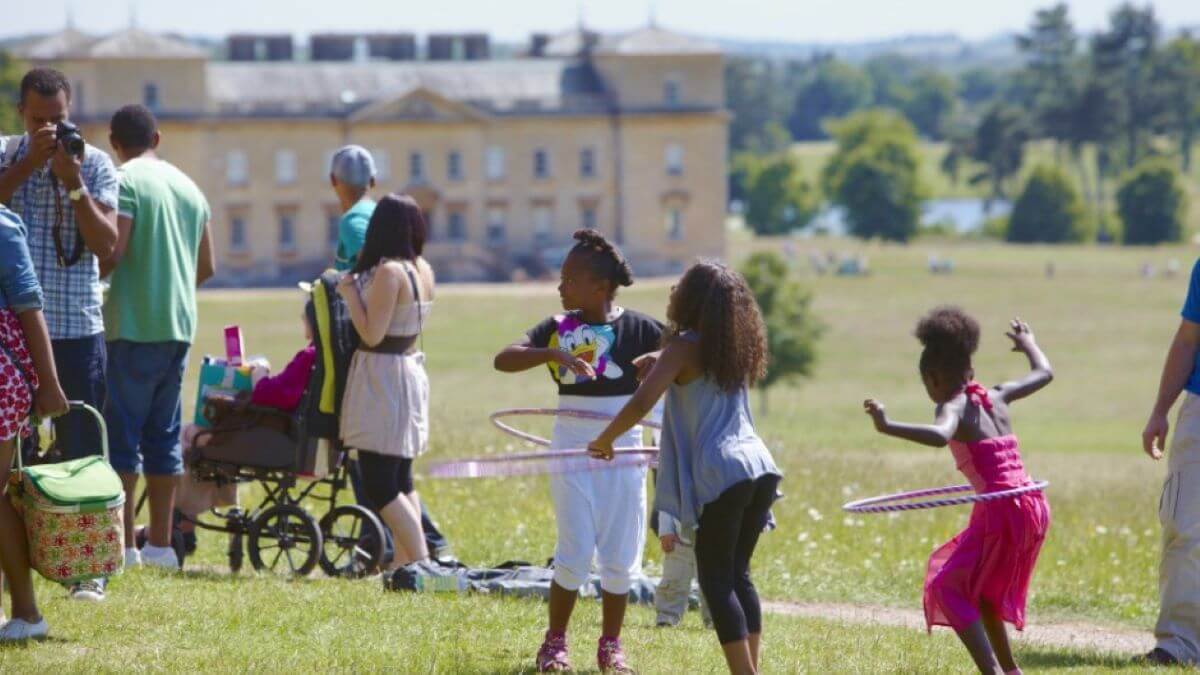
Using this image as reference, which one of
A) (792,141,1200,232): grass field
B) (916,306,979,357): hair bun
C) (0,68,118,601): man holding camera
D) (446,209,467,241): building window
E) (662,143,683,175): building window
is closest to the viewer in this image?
(916,306,979,357): hair bun

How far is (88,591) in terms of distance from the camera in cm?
842

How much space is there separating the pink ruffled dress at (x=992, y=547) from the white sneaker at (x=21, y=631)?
3181 mm

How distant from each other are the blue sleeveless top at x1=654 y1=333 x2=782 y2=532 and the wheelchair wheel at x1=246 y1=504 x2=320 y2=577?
10.2 feet

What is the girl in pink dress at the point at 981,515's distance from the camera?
23.5ft

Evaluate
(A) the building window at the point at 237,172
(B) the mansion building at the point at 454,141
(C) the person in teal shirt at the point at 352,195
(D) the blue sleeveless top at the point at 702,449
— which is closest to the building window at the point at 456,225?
(B) the mansion building at the point at 454,141

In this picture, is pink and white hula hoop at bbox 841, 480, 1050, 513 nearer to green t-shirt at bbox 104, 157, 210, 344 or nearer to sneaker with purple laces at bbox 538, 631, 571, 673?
sneaker with purple laces at bbox 538, 631, 571, 673

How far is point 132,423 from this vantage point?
9.30 m

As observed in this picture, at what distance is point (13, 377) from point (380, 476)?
2357 millimetres


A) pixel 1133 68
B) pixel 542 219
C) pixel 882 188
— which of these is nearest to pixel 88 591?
pixel 542 219

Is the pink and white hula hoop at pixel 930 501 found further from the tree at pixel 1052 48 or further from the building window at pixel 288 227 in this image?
the tree at pixel 1052 48

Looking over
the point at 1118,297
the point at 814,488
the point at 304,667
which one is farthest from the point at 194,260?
the point at 1118,297

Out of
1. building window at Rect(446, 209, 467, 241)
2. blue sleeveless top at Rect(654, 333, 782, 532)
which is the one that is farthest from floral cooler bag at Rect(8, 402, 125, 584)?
building window at Rect(446, 209, 467, 241)

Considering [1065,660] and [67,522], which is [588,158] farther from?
[67,522]

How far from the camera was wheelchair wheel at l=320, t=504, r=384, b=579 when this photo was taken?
32.1 ft
